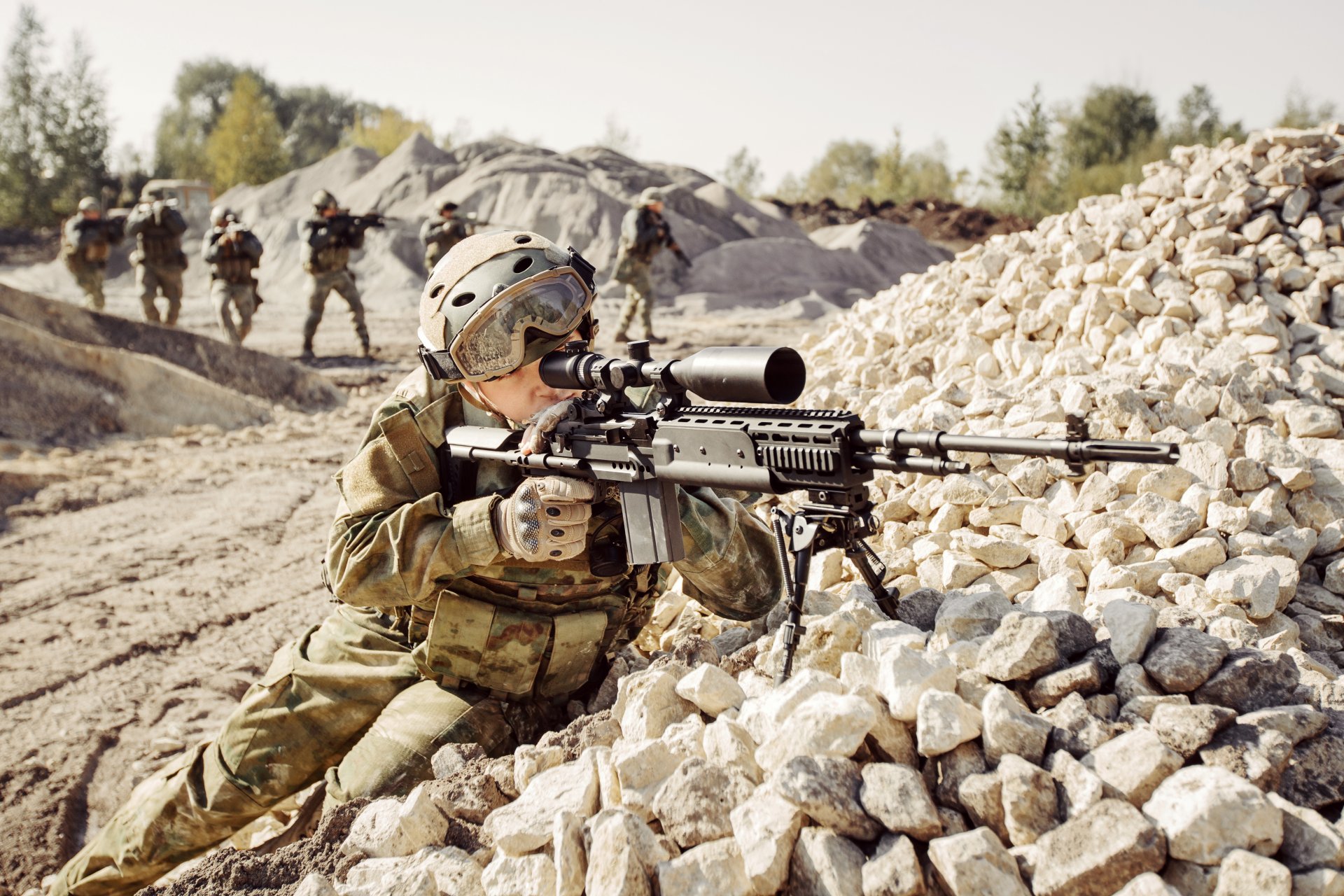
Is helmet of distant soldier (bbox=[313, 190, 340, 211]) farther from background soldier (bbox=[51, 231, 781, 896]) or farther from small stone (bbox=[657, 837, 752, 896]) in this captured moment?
small stone (bbox=[657, 837, 752, 896])

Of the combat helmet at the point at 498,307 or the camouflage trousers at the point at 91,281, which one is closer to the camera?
the combat helmet at the point at 498,307

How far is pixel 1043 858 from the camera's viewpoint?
175cm

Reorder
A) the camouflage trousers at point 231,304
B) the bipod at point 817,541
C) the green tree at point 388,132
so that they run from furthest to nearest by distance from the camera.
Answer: the green tree at point 388,132 < the camouflage trousers at point 231,304 < the bipod at point 817,541

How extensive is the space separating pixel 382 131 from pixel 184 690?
141ft

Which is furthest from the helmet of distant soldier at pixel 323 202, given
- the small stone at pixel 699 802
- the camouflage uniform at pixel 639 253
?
the small stone at pixel 699 802

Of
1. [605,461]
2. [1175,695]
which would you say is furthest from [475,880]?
[1175,695]

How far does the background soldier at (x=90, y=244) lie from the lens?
50.9 ft

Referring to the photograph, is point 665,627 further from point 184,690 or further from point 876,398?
point 184,690

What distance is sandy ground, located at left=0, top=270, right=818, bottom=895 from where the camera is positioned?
3904 millimetres

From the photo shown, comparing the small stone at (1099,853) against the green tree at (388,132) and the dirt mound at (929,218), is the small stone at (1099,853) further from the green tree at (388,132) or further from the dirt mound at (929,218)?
the green tree at (388,132)

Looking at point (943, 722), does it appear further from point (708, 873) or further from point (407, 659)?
point (407, 659)

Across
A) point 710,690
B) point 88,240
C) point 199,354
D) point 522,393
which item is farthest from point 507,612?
point 88,240

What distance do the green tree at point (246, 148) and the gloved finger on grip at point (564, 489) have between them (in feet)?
132

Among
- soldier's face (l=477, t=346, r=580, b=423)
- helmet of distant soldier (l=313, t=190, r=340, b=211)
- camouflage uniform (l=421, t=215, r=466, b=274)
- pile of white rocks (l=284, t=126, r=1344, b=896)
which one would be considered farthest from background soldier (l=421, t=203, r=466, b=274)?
soldier's face (l=477, t=346, r=580, b=423)
